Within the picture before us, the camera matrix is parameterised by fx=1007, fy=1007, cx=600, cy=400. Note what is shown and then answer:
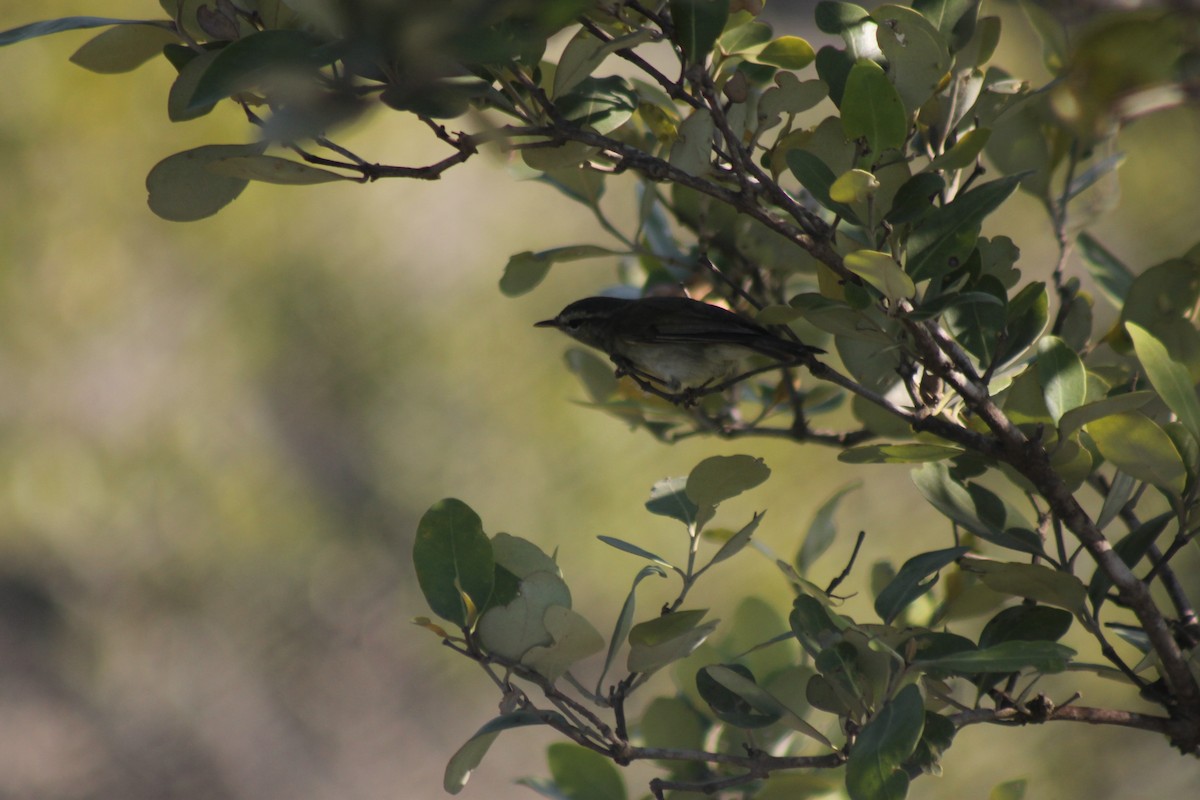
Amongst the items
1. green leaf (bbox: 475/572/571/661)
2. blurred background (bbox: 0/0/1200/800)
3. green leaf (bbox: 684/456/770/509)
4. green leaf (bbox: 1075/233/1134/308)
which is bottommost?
blurred background (bbox: 0/0/1200/800)

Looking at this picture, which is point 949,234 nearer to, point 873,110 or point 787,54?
point 873,110

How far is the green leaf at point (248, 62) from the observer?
640 mm

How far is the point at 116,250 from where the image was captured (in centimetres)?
292

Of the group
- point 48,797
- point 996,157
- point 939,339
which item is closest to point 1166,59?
point 939,339

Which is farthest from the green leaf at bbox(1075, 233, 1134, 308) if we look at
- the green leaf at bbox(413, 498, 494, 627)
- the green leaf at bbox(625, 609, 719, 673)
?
the green leaf at bbox(413, 498, 494, 627)

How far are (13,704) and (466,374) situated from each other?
1.62m

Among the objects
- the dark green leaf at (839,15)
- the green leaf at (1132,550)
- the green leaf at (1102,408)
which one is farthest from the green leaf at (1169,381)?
the dark green leaf at (839,15)

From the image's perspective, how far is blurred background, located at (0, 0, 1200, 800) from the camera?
2828 millimetres

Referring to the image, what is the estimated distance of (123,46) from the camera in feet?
2.83

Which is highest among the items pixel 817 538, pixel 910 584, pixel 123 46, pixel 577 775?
pixel 123 46

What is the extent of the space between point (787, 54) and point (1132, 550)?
55 centimetres

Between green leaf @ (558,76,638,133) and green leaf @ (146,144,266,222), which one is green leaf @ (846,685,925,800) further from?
green leaf @ (146,144,266,222)

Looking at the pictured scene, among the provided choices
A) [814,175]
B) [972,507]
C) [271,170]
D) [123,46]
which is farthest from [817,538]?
[123,46]

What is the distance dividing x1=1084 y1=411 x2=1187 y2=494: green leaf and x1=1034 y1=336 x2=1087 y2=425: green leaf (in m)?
0.04
